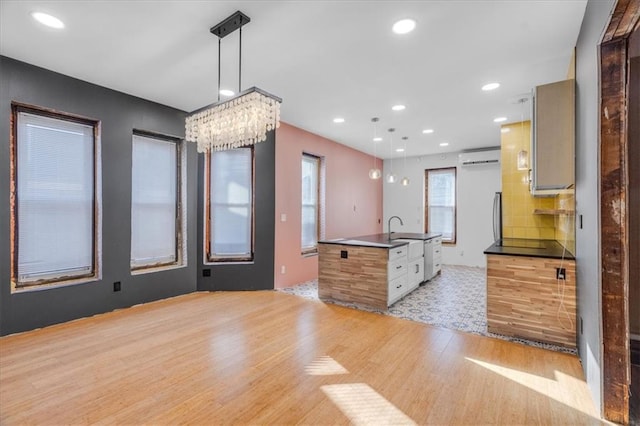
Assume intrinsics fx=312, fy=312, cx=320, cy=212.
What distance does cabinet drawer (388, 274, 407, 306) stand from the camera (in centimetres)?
397

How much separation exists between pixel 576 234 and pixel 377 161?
5653 millimetres

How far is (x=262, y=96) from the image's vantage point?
2.49 meters

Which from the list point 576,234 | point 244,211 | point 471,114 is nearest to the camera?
point 576,234

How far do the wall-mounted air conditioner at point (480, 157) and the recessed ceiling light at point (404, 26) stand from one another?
16.5 feet

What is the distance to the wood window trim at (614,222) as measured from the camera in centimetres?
174

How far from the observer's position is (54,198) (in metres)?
3.44

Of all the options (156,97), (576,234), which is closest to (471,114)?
(576,234)

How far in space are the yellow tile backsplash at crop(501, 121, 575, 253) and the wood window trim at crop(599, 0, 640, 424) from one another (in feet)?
7.99

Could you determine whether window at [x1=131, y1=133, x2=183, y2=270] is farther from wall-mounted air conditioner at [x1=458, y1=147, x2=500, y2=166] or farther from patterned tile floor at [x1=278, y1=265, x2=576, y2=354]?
wall-mounted air conditioner at [x1=458, y1=147, x2=500, y2=166]

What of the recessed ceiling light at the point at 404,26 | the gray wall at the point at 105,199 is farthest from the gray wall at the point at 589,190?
the gray wall at the point at 105,199

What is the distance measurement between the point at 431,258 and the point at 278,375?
156 inches

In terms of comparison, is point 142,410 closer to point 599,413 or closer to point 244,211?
point 599,413

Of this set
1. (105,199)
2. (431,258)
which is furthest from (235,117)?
(431,258)

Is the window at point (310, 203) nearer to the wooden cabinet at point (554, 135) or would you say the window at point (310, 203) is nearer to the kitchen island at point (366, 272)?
the kitchen island at point (366, 272)
